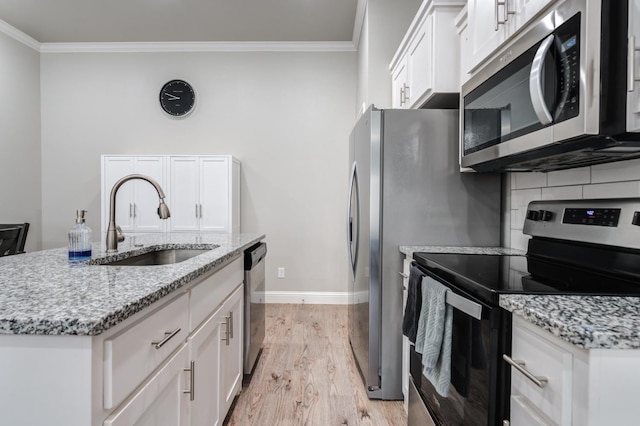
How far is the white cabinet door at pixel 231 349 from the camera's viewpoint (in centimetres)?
159

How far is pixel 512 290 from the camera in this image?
95 centimetres

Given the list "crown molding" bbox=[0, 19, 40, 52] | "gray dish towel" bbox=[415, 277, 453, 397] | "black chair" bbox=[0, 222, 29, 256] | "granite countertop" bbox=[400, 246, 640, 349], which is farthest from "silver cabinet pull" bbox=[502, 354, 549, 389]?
"crown molding" bbox=[0, 19, 40, 52]

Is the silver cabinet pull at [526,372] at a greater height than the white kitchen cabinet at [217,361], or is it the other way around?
the silver cabinet pull at [526,372]

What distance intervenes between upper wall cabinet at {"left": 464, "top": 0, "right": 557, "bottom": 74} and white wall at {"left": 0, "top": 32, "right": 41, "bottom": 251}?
4.59 meters

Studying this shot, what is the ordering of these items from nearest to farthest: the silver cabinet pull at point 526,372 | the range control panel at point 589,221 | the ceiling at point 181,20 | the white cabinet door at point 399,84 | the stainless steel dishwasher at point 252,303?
1. the silver cabinet pull at point 526,372
2. the range control panel at point 589,221
3. the stainless steel dishwasher at point 252,303
4. the white cabinet door at point 399,84
5. the ceiling at point 181,20

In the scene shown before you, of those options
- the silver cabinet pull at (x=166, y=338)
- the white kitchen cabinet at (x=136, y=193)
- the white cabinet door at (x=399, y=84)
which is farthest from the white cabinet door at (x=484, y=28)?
the white kitchen cabinet at (x=136, y=193)

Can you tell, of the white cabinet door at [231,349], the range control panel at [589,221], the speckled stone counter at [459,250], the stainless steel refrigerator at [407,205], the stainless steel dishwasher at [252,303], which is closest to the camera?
the range control panel at [589,221]

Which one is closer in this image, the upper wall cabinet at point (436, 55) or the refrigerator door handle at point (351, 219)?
the upper wall cabinet at point (436, 55)

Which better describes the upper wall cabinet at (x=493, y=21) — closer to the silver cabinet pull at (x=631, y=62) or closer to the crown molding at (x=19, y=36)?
the silver cabinet pull at (x=631, y=62)

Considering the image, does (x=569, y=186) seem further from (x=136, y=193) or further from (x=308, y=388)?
(x=136, y=193)

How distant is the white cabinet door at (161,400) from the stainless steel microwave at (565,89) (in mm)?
1355

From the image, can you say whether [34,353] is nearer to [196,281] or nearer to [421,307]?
[196,281]

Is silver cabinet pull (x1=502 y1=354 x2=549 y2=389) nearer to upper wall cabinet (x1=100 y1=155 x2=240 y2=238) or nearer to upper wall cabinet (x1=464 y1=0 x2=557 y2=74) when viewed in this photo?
upper wall cabinet (x1=464 y1=0 x2=557 y2=74)

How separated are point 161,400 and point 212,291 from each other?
1.66 feet
